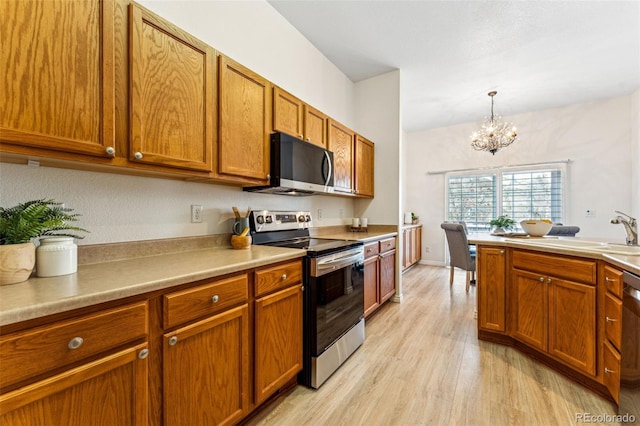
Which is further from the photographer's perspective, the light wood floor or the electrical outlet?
the electrical outlet

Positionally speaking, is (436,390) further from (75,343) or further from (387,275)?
(75,343)

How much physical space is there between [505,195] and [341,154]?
395 cm

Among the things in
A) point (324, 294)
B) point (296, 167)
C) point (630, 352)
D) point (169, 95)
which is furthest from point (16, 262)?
point (630, 352)

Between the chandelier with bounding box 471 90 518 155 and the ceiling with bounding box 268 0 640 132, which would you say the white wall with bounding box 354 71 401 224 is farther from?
the chandelier with bounding box 471 90 518 155

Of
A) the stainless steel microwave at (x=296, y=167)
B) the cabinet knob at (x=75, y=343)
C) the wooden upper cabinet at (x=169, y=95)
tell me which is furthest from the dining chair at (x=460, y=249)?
the cabinet knob at (x=75, y=343)

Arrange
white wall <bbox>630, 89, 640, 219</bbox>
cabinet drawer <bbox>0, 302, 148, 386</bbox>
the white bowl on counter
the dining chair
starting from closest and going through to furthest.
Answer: cabinet drawer <bbox>0, 302, 148, 386</bbox> < the white bowl on counter < the dining chair < white wall <bbox>630, 89, 640, 219</bbox>

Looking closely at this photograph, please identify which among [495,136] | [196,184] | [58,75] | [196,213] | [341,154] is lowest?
[196,213]

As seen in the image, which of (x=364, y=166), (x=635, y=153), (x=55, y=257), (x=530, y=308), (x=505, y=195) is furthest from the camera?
(x=505, y=195)

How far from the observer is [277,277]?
59.5 inches

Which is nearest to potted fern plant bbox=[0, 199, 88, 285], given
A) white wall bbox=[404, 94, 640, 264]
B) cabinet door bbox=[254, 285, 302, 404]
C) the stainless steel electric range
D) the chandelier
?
cabinet door bbox=[254, 285, 302, 404]

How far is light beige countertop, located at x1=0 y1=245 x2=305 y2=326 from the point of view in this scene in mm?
736

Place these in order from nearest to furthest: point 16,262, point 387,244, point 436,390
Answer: point 16,262 < point 436,390 < point 387,244

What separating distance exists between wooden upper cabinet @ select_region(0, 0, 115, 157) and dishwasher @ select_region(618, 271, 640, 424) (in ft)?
8.35

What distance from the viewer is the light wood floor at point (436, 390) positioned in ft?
4.83
